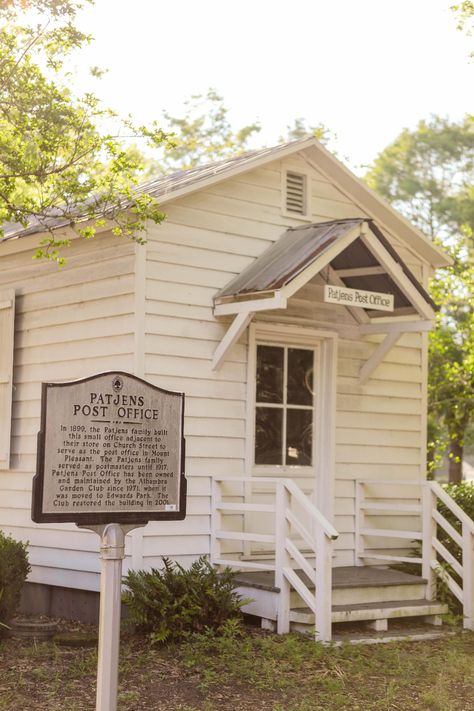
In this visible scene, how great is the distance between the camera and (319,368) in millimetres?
11102

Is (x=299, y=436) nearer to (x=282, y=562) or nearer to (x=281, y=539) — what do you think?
(x=281, y=539)

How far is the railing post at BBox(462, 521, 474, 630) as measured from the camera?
10.1 meters

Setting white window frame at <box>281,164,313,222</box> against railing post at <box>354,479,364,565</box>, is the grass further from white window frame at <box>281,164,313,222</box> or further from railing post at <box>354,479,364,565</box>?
white window frame at <box>281,164,313,222</box>

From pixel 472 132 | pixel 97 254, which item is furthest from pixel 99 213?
pixel 472 132

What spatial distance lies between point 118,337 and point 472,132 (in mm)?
35730

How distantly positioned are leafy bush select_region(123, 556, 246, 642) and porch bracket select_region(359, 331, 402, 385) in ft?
10.4

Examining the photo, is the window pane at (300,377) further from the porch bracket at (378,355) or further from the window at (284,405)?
the porch bracket at (378,355)

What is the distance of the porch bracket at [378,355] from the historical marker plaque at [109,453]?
5.36 m

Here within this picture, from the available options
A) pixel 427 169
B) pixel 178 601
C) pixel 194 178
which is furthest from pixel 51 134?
pixel 427 169

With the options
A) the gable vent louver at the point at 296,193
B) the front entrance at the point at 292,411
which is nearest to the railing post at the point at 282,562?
the front entrance at the point at 292,411

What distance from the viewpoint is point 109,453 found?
18.6 ft

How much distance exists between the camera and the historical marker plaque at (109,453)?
548 centimetres

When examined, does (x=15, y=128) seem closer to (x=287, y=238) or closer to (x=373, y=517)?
(x=287, y=238)

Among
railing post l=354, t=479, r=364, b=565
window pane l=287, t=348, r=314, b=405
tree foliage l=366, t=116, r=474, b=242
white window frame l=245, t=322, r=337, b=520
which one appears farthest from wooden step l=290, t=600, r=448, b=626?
tree foliage l=366, t=116, r=474, b=242
